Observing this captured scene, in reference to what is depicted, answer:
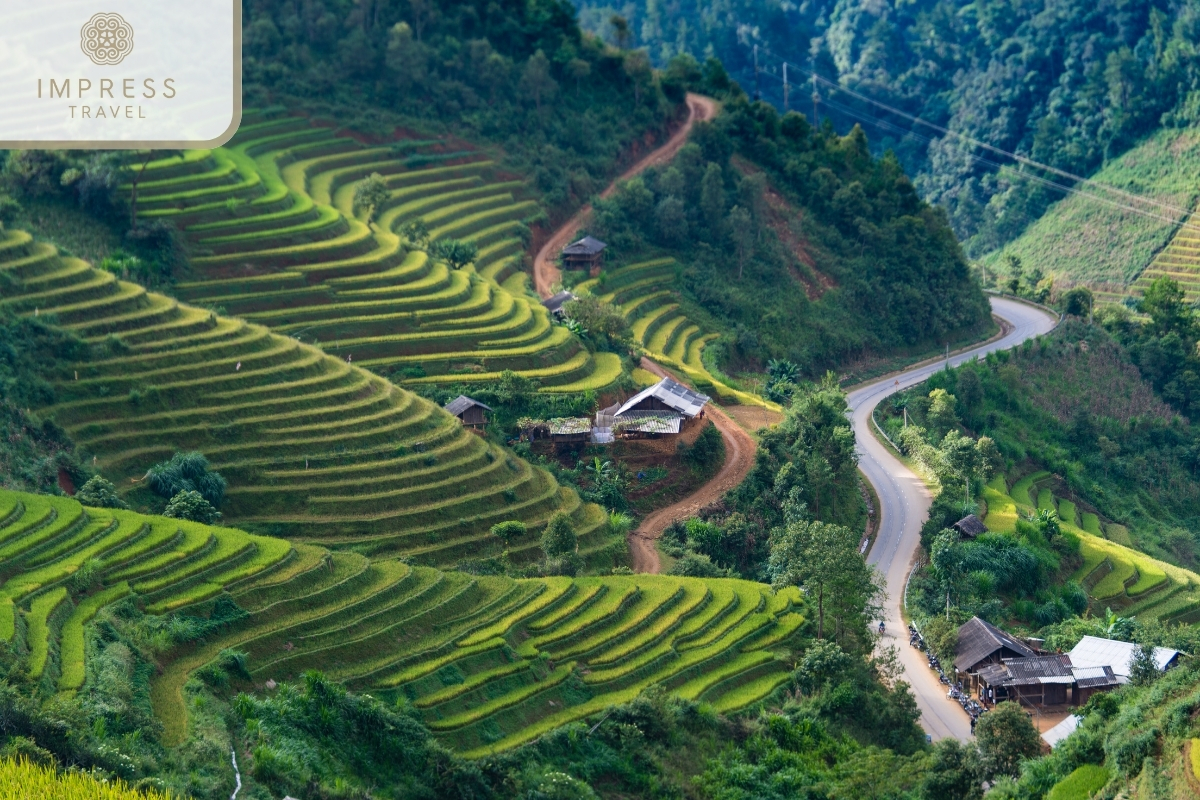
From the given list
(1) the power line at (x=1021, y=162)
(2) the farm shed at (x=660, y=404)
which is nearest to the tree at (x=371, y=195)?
(2) the farm shed at (x=660, y=404)

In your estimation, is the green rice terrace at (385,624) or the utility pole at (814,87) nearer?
the green rice terrace at (385,624)

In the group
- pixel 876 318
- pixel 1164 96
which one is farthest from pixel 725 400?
pixel 1164 96

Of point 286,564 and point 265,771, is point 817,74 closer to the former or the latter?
point 286,564

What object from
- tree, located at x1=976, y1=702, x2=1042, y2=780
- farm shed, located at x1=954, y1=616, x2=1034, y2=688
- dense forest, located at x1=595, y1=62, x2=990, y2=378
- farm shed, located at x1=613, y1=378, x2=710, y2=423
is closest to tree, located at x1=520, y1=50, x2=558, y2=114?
dense forest, located at x1=595, y1=62, x2=990, y2=378

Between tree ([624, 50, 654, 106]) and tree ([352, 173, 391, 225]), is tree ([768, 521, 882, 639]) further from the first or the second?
tree ([624, 50, 654, 106])

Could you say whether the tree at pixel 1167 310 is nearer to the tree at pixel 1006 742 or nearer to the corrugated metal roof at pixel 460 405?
the corrugated metal roof at pixel 460 405

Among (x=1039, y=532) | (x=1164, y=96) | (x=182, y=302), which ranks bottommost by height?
(x=1039, y=532)

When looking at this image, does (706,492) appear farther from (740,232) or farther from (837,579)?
(740,232)
